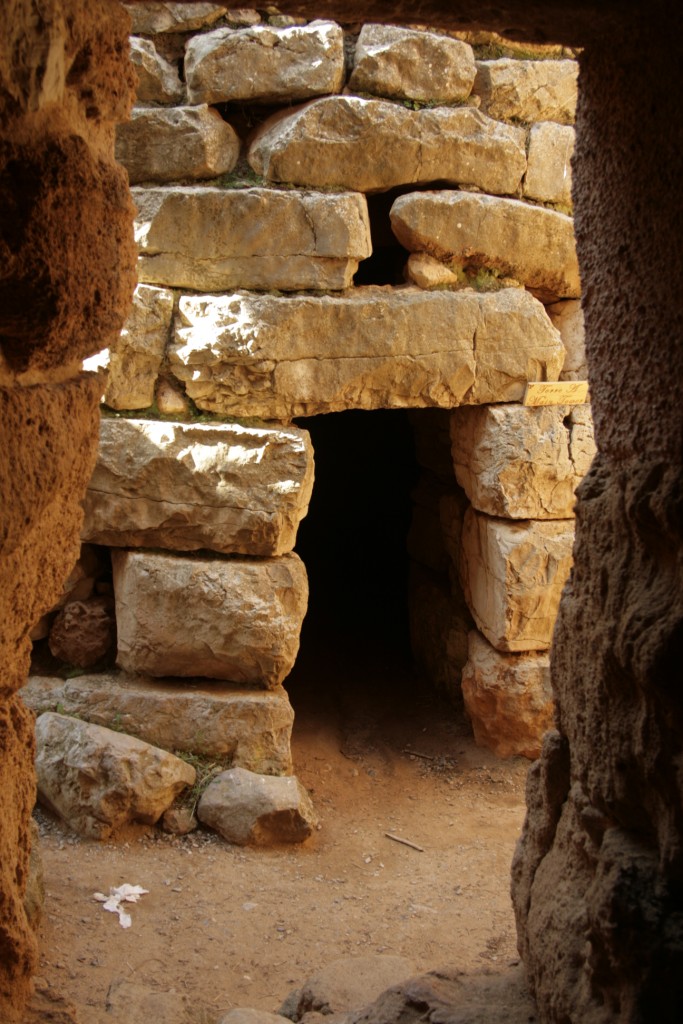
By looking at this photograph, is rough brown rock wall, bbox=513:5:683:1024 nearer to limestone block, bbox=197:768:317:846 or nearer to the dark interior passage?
limestone block, bbox=197:768:317:846

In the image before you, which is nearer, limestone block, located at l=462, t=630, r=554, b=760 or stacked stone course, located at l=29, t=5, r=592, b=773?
stacked stone course, located at l=29, t=5, r=592, b=773

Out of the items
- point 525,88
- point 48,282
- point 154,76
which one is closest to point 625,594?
point 48,282

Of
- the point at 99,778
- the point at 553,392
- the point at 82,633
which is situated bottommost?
the point at 99,778

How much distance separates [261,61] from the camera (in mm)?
4320

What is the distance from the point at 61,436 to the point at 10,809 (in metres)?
0.88

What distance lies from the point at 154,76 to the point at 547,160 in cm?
200

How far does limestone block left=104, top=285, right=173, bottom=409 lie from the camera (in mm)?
4426

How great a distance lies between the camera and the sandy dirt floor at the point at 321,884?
334 centimetres

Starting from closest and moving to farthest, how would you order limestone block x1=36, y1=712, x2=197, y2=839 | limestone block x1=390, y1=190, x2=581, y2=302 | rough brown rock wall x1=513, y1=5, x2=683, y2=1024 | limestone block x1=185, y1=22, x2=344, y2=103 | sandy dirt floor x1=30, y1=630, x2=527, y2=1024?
rough brown rock wall x1=513, y1=5, x2=683, y2=1024 → sandy dirt floor x1=30, y1=630, x2=527, y2=1024 → limestone block x1=36, y1=712, x2=197, y2=839 → limestone block x1=185, y1=22, x2=344, y2=103 → limestone block x1=390, y1=190, x2=581, y2=302

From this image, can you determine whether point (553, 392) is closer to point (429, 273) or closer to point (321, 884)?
point (429, 273)

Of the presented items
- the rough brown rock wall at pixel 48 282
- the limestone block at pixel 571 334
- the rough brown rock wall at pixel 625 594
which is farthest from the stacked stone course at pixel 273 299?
the rough brown rock wall at pixel 625 594

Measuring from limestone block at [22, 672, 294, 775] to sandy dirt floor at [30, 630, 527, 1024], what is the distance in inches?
16.5

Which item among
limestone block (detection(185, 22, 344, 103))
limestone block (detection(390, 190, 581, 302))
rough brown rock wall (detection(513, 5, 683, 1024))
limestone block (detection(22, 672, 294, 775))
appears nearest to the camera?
rough brown rock wall (detection(513, 5, 683, 1024))

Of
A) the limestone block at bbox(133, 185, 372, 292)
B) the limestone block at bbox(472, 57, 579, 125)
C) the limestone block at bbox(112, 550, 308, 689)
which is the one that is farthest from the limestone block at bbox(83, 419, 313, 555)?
the limestone block at bbox(472, 57, 579, 125)
